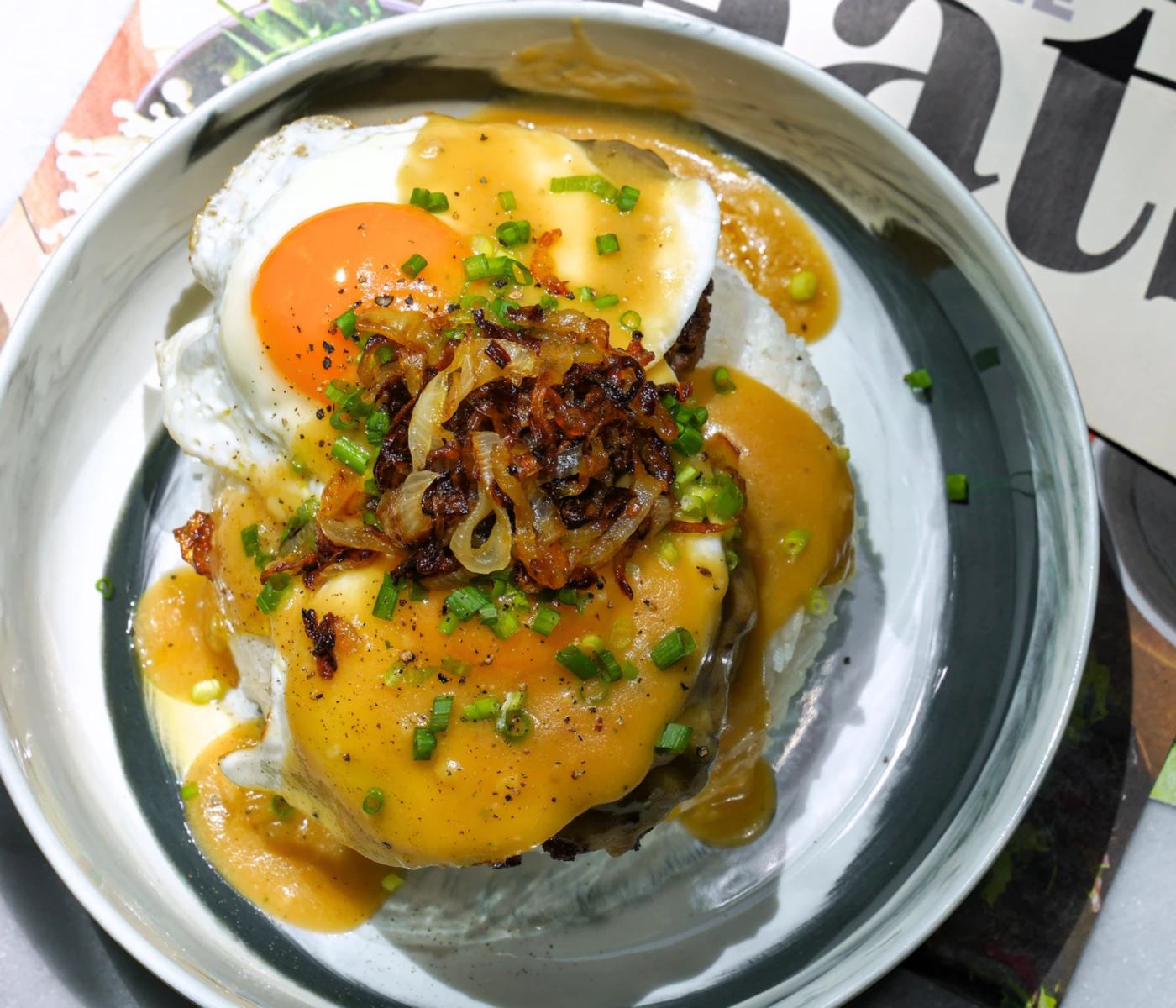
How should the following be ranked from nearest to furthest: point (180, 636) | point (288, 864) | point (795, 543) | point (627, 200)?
point (627, 200)
point (795, 543)
point (288, 864)
point (180, 636)

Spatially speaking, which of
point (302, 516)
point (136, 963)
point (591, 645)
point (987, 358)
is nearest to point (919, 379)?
point (987, 358)

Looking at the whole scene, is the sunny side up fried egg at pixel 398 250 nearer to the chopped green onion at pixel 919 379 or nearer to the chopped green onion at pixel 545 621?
the chopped green onion at pixel 545 621

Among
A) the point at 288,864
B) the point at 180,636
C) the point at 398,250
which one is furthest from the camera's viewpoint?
the point at 180,636

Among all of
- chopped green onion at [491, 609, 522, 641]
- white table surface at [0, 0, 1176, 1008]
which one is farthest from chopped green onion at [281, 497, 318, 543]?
white table surface at [0, 0, 1176, 1008]

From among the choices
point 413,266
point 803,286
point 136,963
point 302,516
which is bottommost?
point 136,963

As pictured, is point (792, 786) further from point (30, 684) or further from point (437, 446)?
point (30, 684)

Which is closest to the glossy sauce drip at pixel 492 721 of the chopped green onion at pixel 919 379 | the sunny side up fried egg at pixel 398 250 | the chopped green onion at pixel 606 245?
the sunny side up fried egg at pixel 398 250

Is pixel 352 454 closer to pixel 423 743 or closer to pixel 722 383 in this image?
pixel 423 743

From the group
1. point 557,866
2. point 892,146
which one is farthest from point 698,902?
point 892,146
